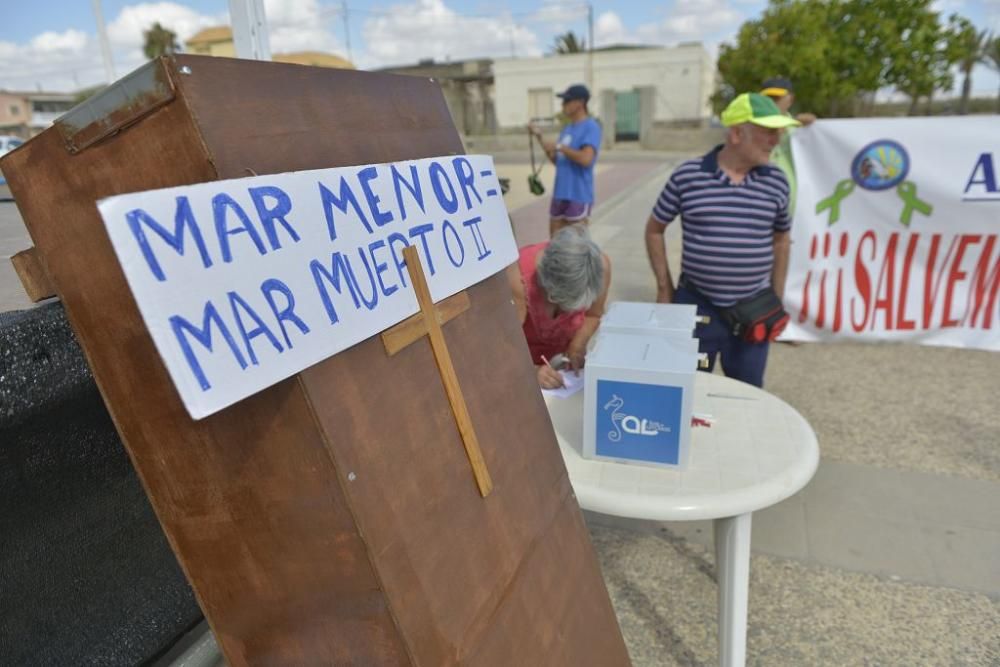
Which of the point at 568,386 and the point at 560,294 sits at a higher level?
the point at 560,294

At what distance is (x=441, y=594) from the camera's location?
0.94m

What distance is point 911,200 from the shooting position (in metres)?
4.28

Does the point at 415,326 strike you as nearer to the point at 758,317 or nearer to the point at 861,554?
the point at 758,317

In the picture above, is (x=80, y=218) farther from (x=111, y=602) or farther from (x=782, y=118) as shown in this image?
(x=782, y=118)

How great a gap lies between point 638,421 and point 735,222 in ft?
4.67

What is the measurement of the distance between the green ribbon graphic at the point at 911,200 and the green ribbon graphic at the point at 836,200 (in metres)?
0.29

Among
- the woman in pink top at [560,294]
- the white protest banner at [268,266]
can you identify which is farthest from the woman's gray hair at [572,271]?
the white protest banner at [268,266]

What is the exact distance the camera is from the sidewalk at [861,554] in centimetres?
207

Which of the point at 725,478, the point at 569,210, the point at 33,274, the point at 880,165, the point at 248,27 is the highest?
the point at 248,27

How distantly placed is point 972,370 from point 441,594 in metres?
4.39

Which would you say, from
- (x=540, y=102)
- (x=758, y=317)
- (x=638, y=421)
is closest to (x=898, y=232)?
(x=758, y=317)

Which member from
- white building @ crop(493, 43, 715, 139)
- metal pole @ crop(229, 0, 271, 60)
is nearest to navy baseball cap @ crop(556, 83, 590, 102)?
metal pole @ crop(229, 0, 271, 60)

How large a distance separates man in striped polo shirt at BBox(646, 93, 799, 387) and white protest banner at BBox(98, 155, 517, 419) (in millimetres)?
1981

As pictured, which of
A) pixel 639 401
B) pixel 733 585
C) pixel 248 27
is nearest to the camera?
pixel 639 401
